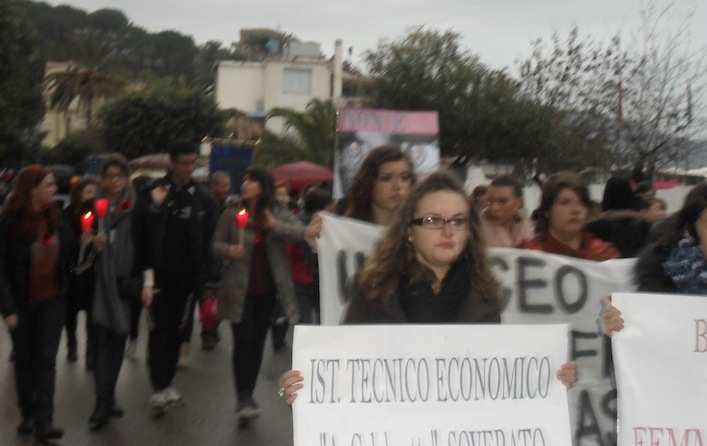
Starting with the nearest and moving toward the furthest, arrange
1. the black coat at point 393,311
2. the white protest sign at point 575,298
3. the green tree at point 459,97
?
the black coat at point 393,311 < the white protest sign at point 575,298 < the green tree at point 459,97

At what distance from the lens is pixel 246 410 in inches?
303

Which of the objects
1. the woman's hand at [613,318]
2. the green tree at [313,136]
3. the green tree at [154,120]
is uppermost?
the green tree at [154,120]

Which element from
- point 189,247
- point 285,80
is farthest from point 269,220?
point 285,80

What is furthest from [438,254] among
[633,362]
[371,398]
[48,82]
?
[48,82]

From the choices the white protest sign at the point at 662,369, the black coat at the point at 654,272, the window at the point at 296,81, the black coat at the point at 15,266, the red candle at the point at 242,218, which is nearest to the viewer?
the white protest sign at the point at 662,369

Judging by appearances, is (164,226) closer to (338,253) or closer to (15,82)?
(338,253)

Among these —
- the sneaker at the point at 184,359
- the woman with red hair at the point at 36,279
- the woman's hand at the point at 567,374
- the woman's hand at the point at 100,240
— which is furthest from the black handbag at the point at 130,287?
the woman's hand at the point at 567,374

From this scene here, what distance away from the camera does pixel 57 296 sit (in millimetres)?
6980

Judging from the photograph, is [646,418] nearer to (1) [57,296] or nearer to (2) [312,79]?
(1) [57,296]

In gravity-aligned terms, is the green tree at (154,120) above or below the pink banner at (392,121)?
above

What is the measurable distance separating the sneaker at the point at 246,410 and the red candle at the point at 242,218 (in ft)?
4.02

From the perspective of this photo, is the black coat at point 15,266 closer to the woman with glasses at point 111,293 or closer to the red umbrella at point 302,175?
the woman with glasses at point 111,293

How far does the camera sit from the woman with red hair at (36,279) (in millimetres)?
6852

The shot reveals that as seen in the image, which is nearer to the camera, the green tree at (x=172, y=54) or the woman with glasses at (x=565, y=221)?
the woman with glasses at (x=565, y=221)
